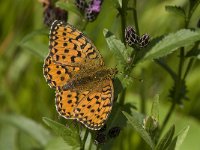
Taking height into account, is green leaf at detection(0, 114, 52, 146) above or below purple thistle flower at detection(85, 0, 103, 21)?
below

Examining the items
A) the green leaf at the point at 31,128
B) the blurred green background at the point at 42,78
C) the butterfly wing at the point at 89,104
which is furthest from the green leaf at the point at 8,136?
the butterfly wing at the point at 89,104

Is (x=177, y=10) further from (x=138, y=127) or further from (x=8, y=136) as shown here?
(x=8, y=136)

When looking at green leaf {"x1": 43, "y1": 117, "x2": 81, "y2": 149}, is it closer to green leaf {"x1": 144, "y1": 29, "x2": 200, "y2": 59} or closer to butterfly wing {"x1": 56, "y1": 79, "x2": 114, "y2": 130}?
butterfly wing {"x1": 56, "y1": 79, "x2": 114, "y2": 130}

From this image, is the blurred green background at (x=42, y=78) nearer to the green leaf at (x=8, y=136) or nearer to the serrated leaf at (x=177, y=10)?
the green leaf at (x=8, y=136)

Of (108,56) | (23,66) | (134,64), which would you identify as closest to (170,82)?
(108,56)

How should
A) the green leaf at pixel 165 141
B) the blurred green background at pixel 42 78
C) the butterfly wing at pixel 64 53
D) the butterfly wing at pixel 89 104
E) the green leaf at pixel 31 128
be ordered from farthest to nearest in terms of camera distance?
the blurred green background at pixel 42 78 < the green leaf at pixel 31 128 < the butterfly wing at pixel 64 53 < the green leaf at pixel 165 141 < the butterfly wing at pixel 89 104

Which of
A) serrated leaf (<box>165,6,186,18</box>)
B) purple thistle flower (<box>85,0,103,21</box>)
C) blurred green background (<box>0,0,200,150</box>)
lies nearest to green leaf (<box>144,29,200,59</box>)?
serrated leaf (<box>165,6,186,18</box>)

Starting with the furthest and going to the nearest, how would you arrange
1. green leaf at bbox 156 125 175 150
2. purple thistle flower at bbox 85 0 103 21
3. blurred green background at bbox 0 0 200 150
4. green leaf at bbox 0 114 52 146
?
1. blurred green background at bbox 0 0 200 150
2. green leaf at bbox 0 114 52 146
3. purple thistle flower at bbox 85 0 103 21
4. green leaf at bbox 156 125 175 150
